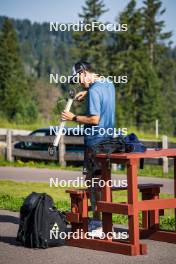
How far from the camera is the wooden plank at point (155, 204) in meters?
7.94

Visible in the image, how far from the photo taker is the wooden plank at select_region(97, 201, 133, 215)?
778 centimetres

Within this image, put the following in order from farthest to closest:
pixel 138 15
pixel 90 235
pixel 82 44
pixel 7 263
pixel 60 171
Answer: pixel 82 44
pixel 138 15
pixel 60 171
pixel 90 235
pixel 7 263

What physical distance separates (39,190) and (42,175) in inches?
174

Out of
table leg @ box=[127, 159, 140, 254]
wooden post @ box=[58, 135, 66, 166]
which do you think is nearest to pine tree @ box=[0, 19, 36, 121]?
wooden post @ box=[58, 135, 66, 166]

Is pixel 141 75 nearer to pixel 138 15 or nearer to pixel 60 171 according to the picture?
pixel 138 15

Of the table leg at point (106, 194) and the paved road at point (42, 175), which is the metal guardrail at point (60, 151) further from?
the table leg at point (106, 194)

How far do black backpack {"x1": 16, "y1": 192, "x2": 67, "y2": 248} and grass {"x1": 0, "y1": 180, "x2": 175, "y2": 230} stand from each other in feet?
6.68

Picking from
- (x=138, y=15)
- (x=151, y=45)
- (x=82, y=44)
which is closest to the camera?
(x=138, y=15)

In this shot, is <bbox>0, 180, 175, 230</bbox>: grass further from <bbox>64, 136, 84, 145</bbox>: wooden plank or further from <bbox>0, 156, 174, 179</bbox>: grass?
<bbox>64, 136, 84, 145</bbox>: wooden plank

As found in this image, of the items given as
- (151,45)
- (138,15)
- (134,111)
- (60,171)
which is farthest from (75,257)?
(151,45)

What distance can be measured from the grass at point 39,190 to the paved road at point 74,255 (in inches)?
76.3

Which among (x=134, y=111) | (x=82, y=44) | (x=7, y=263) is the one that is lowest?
(x=7, y=263)

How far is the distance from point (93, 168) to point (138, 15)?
7625 centimetres

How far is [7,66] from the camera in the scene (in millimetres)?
91625
